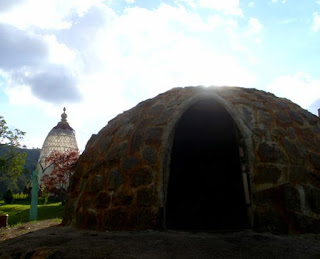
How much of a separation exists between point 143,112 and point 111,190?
1.79 m

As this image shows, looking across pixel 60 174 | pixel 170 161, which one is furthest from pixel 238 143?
pixel 60 174

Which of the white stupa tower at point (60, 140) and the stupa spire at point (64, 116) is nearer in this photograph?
the white stupa tower at point (60, 140)

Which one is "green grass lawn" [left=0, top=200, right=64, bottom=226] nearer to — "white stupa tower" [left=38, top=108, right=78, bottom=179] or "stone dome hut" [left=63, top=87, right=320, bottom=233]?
"stone dome hut" [left=63, top=87, right=320, bottom=233]

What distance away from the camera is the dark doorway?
24.1ft

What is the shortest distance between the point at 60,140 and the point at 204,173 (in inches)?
1016

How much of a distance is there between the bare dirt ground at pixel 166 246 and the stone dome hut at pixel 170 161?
0.36 meters

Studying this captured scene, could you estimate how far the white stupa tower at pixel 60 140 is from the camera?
30.3 meters

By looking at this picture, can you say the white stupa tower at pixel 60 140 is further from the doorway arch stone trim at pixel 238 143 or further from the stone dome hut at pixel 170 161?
the doorway arch stone trim at pixel 238 143

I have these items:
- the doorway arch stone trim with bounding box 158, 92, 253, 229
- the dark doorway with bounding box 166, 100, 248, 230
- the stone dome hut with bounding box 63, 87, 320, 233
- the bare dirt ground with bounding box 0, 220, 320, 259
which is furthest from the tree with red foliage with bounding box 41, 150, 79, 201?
the bare dirt ground with bounding box 0, 220, 320, 259

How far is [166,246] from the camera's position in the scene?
11.5 ft

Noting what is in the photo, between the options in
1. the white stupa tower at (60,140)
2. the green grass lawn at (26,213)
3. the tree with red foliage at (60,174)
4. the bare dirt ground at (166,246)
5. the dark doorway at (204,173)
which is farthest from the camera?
the white stupa tower at (60,140)

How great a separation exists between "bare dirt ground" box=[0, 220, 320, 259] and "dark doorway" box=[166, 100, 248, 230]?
3212mm

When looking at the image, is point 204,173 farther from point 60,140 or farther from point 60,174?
point 60,140

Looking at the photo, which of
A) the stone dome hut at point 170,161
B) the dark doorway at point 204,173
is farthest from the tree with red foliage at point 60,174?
the stone dome hut at point 170,161
